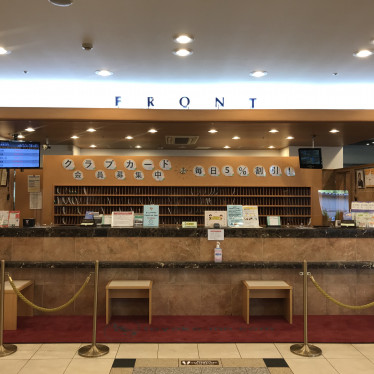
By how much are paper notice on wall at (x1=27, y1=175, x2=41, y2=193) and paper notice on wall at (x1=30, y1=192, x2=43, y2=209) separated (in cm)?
10

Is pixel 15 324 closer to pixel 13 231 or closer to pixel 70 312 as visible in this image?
pixel 70 312

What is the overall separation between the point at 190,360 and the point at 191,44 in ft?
11.1

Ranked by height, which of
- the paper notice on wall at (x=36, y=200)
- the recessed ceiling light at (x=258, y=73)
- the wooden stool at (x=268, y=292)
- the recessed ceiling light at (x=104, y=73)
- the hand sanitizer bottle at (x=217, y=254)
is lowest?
the wooden stool at (x=268, y=292)

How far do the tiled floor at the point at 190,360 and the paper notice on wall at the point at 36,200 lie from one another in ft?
18.1

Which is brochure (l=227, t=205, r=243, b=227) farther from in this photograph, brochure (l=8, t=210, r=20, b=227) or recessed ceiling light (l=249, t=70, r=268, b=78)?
brochure (l=8, t=210, r=20, b=227)

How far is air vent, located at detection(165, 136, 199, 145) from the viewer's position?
7.92 meters

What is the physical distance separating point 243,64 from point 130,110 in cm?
189

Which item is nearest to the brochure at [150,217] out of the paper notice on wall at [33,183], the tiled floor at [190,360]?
the tiled floor at [190,360]

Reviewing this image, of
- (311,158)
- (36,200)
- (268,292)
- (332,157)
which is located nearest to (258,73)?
(311,158)

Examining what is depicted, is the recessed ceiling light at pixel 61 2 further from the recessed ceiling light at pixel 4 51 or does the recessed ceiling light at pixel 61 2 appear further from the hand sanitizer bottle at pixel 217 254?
the hand sanitizer bottle at pixel 217 254

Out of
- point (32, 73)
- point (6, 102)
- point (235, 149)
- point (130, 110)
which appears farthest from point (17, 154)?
point (235, 149)

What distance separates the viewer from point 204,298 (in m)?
5.20

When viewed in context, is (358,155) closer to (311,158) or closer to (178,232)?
(311,158)

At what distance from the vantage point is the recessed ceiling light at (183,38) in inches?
168
